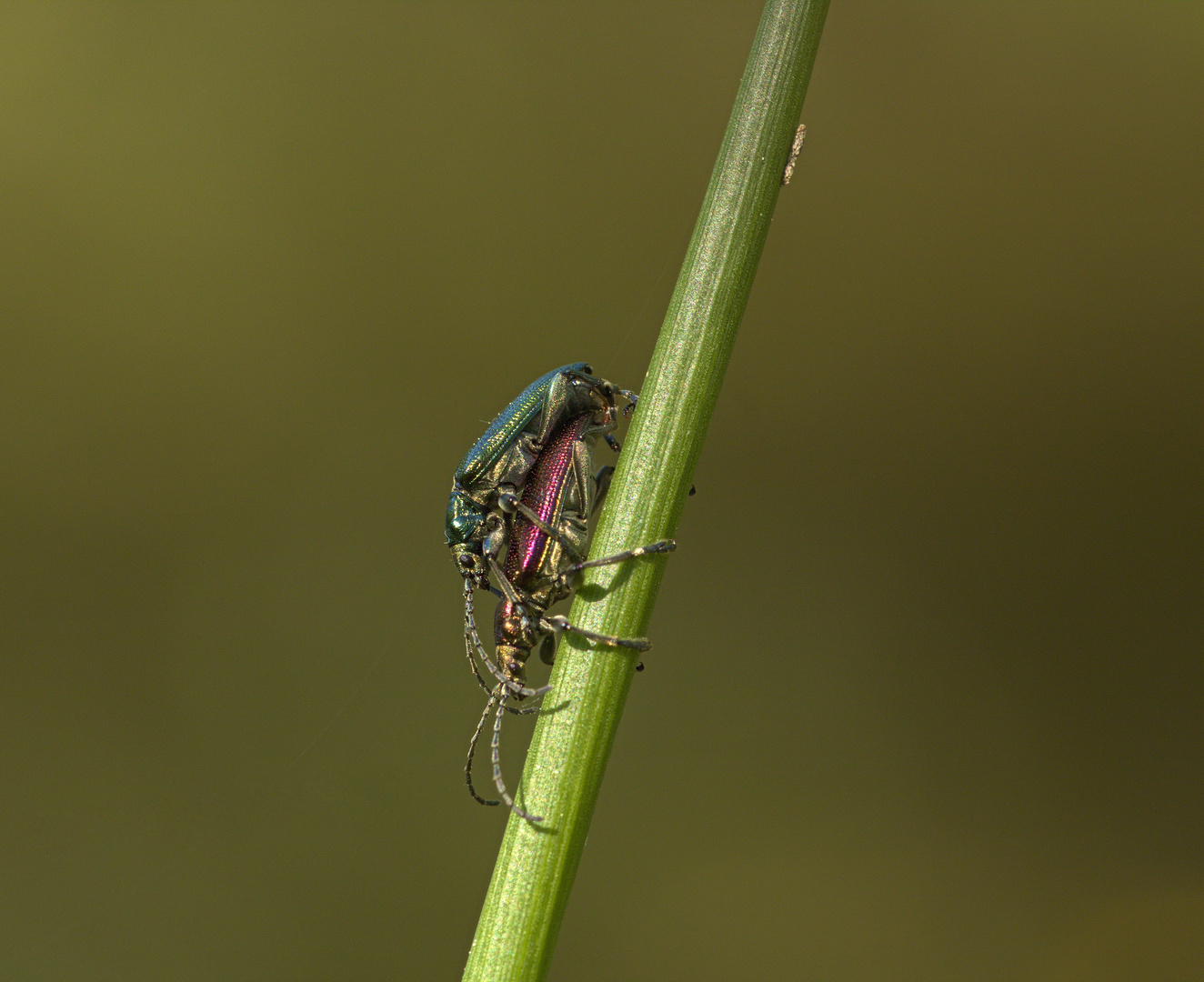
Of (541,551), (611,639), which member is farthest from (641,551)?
(541,551)

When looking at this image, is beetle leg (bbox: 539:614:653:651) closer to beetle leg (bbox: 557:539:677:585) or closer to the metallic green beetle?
beetle leg (bbox: 557:539:677:585)

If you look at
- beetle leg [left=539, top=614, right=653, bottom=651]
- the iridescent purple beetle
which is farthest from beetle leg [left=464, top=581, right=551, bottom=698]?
beetle leg [left=539, top=614, right=653, bottom=651]

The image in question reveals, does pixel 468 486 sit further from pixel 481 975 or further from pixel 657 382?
pixel 481 975

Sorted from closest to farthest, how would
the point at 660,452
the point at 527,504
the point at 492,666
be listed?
the point at 660,452 < the point at 492,666 < the point at 527,504

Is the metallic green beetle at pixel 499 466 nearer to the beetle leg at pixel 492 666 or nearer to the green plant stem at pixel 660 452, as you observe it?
the beetle leg at pixel 492 666

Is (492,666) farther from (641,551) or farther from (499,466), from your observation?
(641,551)

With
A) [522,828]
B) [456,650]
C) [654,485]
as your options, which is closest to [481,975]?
[522,828]

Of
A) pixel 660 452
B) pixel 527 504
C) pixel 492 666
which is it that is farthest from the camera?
pixel 527 504
